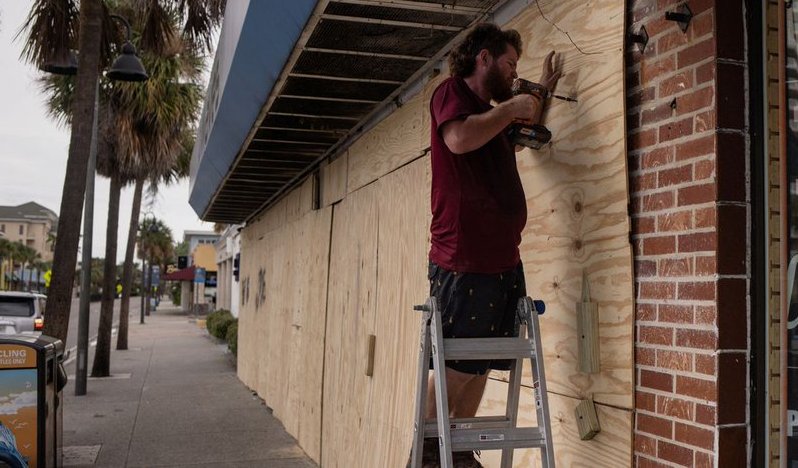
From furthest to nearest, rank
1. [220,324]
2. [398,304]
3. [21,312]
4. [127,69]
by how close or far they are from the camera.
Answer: [220,324] → [21,312] → [127,69] → [398,304]

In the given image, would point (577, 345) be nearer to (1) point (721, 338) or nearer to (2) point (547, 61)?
(1) point (721, 338)

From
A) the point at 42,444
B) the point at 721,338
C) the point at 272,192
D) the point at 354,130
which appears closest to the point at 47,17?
the point at 272,192

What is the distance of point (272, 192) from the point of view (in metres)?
11.0

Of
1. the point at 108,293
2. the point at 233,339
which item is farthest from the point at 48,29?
the point at 233,339

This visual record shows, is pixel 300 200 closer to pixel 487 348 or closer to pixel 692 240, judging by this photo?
pixel 487 348

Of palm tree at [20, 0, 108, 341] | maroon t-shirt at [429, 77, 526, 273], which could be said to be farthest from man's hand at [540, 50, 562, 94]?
palm tree at [20, 0, 108, 341]

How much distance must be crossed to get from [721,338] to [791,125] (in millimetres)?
698

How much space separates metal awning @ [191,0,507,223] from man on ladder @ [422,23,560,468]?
2.58ft

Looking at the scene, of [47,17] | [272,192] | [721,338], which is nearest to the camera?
[721,338]

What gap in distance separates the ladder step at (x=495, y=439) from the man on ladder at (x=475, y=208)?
0.26 m

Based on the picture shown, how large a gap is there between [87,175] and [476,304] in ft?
30.5

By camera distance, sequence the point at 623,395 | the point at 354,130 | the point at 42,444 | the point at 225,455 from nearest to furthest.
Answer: the point at 623,395 < the point at 42,444 < the point at 354,130 < the point at 225,455

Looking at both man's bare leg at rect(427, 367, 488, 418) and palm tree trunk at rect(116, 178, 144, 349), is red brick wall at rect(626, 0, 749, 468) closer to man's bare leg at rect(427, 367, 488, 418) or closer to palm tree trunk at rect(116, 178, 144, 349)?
man's bare leg at rect(427, 367, 488, 418)

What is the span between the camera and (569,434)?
3104mm
